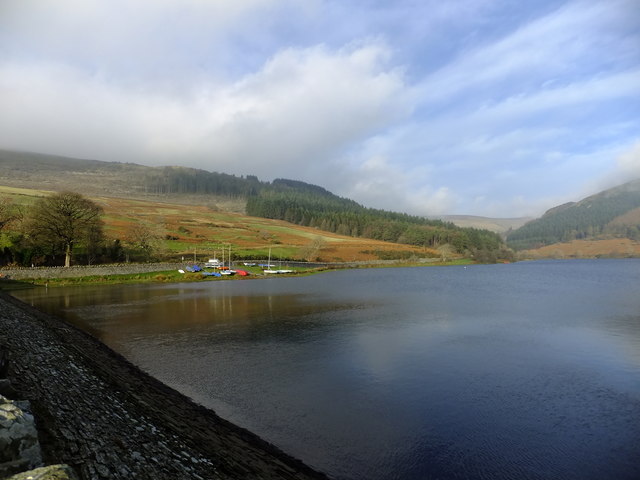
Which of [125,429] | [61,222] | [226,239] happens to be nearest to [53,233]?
[61,222]

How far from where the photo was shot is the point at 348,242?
15475 centimetres

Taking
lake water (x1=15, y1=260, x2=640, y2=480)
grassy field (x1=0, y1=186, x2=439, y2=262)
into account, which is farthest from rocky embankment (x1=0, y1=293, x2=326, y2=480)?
grassy field (x1=0, y1=186, x2=439, y2=262)

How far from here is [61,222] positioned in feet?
217

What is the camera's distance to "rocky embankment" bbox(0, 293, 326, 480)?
377 inches

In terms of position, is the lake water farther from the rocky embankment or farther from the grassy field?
the grassy field

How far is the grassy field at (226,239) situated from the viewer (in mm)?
106688

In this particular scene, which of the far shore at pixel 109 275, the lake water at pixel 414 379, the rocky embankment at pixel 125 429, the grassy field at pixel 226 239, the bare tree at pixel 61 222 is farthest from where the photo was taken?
the grassy field at pixel 226 239

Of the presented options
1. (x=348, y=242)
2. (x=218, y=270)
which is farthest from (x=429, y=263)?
(x=218, y=270)

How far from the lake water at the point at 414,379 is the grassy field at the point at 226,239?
66.7m

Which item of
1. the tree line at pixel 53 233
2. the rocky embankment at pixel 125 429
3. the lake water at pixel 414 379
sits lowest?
the lake water at pixel 414 379

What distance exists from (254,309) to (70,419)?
2997cm

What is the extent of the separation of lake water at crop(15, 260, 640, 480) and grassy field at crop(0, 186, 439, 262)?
6665cm

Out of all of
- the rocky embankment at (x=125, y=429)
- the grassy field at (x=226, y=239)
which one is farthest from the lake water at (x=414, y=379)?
the grassy field at (x=226, y=239)

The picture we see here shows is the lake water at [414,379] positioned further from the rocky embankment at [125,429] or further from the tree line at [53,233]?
the tree line at [53,233]
